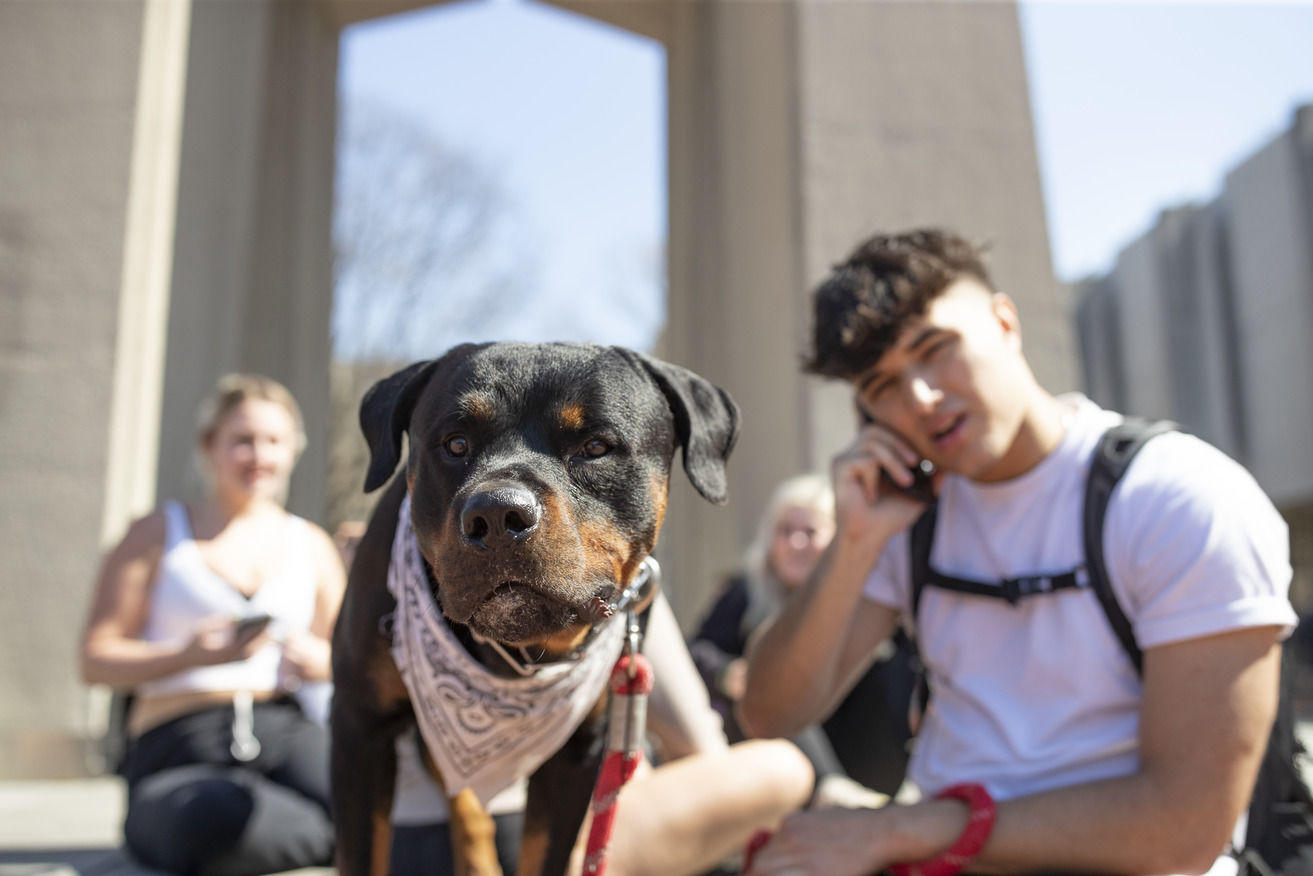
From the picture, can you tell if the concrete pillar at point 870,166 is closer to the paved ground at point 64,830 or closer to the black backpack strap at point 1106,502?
the black backpack strap at point 1106,502

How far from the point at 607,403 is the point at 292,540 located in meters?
2.09

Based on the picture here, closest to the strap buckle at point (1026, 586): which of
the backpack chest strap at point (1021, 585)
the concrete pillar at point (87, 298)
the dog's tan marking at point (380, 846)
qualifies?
the backpack chest strap at point (1021, 585)

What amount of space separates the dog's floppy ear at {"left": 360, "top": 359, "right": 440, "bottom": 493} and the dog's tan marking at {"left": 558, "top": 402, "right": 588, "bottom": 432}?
12.7 inches

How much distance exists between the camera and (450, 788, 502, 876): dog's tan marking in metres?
1.97

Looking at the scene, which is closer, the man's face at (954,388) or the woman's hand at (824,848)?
the woman's hand at (824,848)

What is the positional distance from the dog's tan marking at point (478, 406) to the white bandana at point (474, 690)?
0.81ft

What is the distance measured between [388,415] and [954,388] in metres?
1.19

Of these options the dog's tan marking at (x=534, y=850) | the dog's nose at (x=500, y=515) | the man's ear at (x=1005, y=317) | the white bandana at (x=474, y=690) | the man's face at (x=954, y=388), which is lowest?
the dog's tan marking at (x=534, y=850)

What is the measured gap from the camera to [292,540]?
3.29m

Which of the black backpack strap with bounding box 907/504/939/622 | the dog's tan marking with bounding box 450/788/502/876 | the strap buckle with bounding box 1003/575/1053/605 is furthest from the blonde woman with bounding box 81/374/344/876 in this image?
the strap buckle with bounding box 1003/575/1053/605

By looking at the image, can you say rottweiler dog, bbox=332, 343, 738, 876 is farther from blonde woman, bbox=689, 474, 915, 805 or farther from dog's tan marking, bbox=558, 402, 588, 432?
blonde woman, bbox=689, 474, 915, 805

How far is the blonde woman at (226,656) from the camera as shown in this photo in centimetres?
273

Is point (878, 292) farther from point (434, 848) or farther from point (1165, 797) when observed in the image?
point (434, 848)

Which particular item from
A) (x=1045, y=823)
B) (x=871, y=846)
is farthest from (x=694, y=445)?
(x=1045, y=823)
